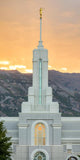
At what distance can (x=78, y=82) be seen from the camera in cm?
19350

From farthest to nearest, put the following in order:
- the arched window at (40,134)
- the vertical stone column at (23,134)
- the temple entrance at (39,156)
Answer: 1. the arched window at (40,134)
2. the vertical stone column at (23,134)
3. the temple entrance at (39,156)

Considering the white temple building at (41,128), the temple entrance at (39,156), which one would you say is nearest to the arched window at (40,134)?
the white temple building at (41,128)

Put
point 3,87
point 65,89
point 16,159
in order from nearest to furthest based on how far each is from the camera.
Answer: point 16,159
point 3,87
point 65,89

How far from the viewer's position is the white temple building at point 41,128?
7331cm

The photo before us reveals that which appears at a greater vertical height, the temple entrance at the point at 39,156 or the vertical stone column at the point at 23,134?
the vertical stone column at the point at 23,134

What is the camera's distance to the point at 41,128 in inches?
2953

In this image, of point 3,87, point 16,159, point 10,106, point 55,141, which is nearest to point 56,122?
point 55,141

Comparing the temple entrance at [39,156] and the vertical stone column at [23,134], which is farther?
the vertical stone column at [23,134]

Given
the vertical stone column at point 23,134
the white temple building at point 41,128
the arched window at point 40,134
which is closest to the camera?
the white temple building at point 41,128

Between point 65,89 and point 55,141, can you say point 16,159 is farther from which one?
point 65,89

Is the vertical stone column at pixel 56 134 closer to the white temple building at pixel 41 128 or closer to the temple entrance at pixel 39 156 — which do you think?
the white temple building at pixel 41 128

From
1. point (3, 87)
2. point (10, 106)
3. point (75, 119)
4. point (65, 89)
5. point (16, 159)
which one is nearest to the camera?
point (16, 159)

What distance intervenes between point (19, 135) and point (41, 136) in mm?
2815

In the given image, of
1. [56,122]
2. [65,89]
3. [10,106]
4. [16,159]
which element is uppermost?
[65,89]
